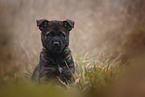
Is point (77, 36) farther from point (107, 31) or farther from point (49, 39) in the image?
point (49, 39)

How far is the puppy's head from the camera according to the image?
346 cm

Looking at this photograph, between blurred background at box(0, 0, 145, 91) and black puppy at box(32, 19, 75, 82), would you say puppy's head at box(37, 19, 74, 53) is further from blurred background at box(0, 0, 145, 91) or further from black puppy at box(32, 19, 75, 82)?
blurred background at box(0, 0, 145, 91)

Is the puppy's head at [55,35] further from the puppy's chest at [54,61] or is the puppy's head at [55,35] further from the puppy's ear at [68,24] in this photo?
the puppy's chest at [54,61]

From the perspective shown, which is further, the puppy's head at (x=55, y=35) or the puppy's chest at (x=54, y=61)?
the puppy's chest at (x=54, y=61)

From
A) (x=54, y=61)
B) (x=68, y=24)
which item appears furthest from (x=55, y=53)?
(x=68, y=24)

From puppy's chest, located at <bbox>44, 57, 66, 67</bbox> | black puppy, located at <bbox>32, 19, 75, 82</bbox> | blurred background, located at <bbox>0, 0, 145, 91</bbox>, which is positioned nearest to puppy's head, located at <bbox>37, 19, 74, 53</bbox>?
black puppy, located at <bbox>32, 19, 75, 82</bbox>

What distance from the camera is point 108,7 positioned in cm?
804

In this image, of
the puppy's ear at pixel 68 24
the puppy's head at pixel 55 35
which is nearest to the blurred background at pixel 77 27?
the puppy's ear at pixel 68 24

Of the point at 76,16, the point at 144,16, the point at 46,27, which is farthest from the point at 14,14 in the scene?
the point at 144,16

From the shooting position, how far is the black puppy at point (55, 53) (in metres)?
3.49

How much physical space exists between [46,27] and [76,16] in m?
4.83

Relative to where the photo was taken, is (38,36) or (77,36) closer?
(38,36)

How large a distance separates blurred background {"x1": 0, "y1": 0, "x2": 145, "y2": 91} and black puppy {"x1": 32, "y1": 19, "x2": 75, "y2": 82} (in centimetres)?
213

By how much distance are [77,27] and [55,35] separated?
15.4 ft
